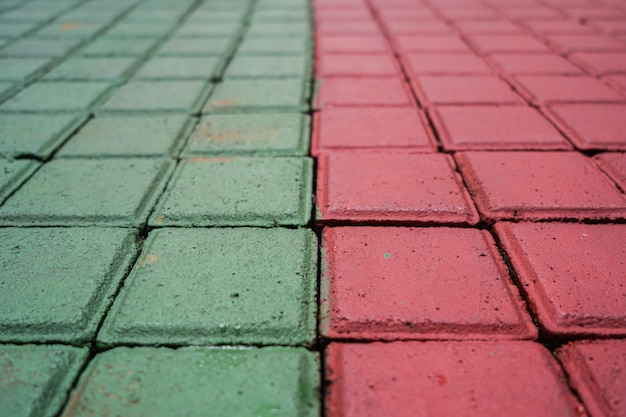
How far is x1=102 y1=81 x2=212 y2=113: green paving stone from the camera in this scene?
4.80 ft

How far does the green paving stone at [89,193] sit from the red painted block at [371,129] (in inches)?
19.0

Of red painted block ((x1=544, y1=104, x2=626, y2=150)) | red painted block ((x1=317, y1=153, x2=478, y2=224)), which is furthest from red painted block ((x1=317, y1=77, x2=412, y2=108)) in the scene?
red painted block ((x1=544, y1=104, x2=626, y2=150))

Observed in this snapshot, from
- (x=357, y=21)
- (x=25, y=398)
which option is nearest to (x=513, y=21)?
(x=357, y=21)

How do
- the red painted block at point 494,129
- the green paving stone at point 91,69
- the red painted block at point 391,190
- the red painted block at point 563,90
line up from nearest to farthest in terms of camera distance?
1. the red painted block at point 391,190
2. the red painted block at point 494,129
3. the red painted block at point 563,90
4. the green paving stone at point 91,69

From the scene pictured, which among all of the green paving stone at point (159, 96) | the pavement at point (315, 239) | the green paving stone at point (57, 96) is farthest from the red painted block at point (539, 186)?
the green paving stone at point (57, 96)

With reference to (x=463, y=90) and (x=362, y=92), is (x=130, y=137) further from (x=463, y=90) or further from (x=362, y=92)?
(x=463, y=90)

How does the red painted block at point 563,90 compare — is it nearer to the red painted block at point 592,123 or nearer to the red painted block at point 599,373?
the red painted block at point 592,123

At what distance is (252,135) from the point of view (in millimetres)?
1284

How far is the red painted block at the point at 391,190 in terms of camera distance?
36.9 inches

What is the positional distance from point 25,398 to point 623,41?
2724 millimetres

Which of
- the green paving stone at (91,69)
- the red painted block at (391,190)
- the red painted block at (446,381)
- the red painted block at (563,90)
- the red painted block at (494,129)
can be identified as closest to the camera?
the red painted block at (446,381)

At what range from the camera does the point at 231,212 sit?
960 mm

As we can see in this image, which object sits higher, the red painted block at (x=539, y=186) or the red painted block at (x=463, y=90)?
the red painted block at (x=463, y=90)

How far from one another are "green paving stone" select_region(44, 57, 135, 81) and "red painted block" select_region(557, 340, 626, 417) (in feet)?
5.98
